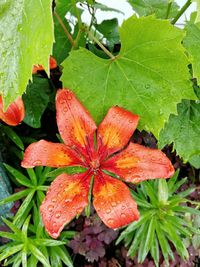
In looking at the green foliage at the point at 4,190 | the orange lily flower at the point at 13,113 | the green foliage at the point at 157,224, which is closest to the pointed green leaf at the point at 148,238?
the green foliage at the point at 157,224

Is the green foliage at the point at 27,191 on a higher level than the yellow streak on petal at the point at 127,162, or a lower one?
lower

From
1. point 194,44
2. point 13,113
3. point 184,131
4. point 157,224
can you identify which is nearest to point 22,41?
point 13,113

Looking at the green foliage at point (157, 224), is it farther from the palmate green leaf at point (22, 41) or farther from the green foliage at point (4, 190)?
the palmate green leaf at point (22, 41)

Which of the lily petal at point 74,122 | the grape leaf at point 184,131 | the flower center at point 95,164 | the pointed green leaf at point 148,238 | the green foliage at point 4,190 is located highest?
the lily petal at point 74,122

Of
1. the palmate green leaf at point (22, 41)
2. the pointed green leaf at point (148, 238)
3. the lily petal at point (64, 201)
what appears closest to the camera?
the palmate green leaf at point (22, 41)

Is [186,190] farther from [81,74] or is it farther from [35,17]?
[35,17]

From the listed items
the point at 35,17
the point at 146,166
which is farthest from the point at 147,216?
the point at 35,17

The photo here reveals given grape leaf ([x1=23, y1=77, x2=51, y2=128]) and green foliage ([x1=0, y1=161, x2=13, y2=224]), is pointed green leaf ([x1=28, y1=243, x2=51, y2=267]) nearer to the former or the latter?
green foliage ([x1=0, y1=161, x2=13, y2=224])
